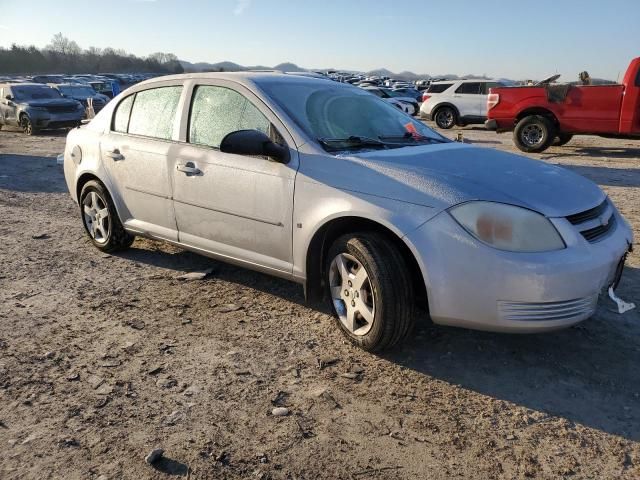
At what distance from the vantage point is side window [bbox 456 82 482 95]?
738 inches

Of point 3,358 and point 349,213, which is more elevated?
point 349,213

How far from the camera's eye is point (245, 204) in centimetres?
368

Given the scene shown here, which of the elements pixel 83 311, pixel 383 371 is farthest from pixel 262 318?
pixel 83 311

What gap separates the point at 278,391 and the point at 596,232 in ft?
6.42

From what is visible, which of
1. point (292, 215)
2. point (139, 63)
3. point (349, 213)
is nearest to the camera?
point (349, 213)

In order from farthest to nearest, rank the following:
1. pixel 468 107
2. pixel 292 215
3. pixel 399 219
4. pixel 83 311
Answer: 1. pixel 468 107
2. pixel 83 311
3. pixel 292 215
4. pixel 399 219

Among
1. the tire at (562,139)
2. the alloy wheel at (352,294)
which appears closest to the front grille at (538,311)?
the alloy wheel at (352,294)

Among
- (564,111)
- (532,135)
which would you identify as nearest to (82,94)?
(532,135)

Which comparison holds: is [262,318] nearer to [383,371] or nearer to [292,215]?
[292,215]

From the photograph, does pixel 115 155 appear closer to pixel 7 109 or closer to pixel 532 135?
pixel 532 135

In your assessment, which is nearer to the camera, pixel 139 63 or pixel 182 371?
pixel 182 371

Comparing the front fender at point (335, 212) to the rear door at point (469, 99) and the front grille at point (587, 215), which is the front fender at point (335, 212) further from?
the rear door at point (469, 99)

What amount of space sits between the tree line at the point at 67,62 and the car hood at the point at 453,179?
73014 millimetres

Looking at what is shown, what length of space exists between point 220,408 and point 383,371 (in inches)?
37.3
